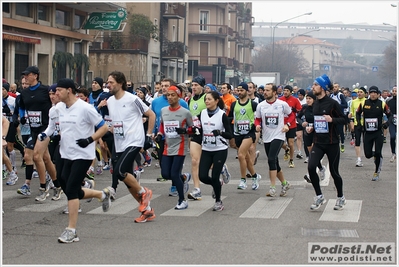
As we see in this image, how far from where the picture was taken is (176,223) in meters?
9.55

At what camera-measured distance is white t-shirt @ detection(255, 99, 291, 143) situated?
12.3 meters

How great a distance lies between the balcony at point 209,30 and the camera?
241ft

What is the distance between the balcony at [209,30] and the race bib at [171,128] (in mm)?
62636

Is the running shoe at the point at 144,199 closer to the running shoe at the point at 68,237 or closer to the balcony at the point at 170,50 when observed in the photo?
the running shoe at the point at 68,237

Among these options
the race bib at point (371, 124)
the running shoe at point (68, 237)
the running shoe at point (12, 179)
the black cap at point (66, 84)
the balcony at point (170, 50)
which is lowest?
the running shoe at point (12, 179)

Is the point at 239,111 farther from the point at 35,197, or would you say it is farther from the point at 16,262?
the point at 16,262

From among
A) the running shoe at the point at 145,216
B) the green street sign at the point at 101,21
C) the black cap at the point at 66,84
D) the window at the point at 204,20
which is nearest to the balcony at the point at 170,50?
the green street sign at the point at 101,21

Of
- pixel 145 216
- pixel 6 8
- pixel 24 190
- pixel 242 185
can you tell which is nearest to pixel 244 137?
pixel 242 185

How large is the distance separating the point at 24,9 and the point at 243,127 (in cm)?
1877

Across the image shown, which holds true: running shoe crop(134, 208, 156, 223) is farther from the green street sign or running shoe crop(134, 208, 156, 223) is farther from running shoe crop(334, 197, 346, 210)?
the green street sign

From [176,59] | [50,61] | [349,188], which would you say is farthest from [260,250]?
[176,59]

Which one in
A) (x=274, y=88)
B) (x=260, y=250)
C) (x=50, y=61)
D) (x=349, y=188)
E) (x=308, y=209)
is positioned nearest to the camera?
(x=260, y=250)

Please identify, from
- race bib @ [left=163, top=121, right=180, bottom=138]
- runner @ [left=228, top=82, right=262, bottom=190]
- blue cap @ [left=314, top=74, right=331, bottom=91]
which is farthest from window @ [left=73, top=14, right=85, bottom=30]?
blue cap @ [left=314, top=74, right=331, bottom=91]

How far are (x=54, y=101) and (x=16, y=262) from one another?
476cm
